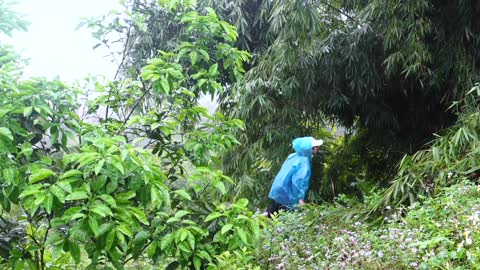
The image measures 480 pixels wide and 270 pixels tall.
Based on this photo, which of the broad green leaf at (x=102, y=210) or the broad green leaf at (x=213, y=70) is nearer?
the broad green leaf at (x=102, y=210)

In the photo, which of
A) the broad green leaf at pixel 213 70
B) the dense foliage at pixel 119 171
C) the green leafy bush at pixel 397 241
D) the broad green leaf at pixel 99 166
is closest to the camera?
the broad green leaf at pixel 99 166

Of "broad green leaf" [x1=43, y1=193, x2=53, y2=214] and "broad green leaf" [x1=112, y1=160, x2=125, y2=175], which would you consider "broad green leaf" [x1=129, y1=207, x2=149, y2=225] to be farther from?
"broad green leaf" [x1=43, y1=193, x2=53, y2=214]

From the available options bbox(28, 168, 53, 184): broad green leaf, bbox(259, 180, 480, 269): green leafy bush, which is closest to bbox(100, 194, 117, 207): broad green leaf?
bbox(28, 168, 53, 184): broad green leaf

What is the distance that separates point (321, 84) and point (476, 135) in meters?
Result: 1.98

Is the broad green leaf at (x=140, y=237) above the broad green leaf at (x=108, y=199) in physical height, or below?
below

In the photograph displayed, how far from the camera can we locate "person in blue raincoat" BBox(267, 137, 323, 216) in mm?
4688

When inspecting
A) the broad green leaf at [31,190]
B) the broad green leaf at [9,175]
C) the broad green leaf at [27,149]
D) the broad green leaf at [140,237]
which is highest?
the broad green leaf at [27,149]

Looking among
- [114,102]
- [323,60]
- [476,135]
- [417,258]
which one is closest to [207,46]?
[114,102]

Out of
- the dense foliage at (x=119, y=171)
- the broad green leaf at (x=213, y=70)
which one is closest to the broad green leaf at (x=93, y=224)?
the dense foliage at (x=119, y=171)

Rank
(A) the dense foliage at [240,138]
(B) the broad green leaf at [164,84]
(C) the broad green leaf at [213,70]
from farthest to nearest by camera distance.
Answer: (C) the broad green leaf at [213,70] < (B) the broad green leaf at [164,84] < (A) the dense foliage at [240,138]

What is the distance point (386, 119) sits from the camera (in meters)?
5.82

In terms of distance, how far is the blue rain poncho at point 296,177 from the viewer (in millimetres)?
4688

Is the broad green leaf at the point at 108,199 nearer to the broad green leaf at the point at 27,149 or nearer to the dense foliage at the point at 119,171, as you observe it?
the dense foliage at the point at 119,171

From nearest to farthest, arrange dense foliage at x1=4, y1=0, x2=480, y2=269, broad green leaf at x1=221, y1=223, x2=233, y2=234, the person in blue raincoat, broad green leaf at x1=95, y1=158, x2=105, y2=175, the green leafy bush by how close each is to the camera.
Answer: broad green leaf at x1=95, y1=158, x2=105, y2=175 < dense foliage at x1=4, y1=0, x2=480, y2=269 < broad green leaf at x1=221, y1=223, x2=233, y2=234 < the green leafy bush < the person in blue raincoat
